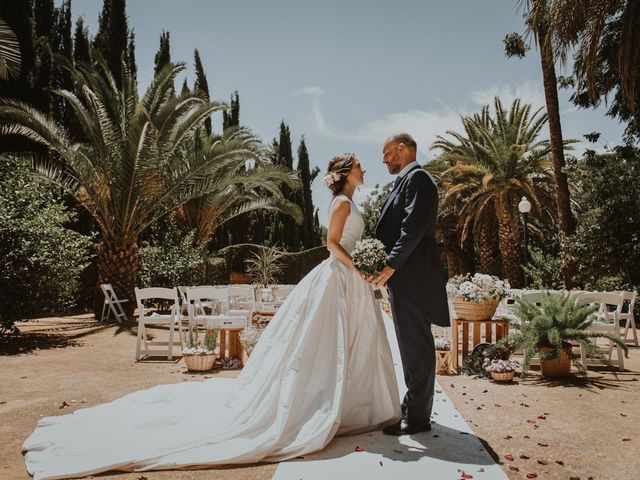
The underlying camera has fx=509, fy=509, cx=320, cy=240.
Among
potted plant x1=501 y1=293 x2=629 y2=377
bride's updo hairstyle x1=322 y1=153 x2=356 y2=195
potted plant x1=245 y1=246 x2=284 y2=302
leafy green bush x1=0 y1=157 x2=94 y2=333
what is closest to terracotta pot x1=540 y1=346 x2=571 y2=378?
potted plant x1=501 y1=293 x2=629 y2=377

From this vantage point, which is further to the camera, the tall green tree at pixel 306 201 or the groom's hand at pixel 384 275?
the tall green tree at pixel 306 201

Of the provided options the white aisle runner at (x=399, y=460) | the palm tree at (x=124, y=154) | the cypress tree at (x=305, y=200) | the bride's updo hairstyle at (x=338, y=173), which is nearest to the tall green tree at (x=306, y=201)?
the cypress tree at (x=305, y=200)

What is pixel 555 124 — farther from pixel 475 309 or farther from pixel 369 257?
pixel 369 257

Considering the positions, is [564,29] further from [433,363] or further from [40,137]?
[40,137]

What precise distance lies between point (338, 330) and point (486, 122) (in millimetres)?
20898

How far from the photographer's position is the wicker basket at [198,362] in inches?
270

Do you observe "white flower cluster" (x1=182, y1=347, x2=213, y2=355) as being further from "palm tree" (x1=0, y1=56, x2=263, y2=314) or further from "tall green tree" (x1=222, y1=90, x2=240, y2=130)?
"tall green tree" (x1=222, y1=90, x2=240, y2=130)

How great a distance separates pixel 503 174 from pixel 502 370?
13.1 meters

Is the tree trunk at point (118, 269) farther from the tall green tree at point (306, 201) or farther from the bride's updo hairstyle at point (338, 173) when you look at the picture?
the tall green tree at point (306, 201)

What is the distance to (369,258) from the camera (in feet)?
13.0

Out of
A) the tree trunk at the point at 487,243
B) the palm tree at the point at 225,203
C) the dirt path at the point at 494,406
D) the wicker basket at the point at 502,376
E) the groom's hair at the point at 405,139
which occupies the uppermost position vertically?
the palm tree at the point at 225,203

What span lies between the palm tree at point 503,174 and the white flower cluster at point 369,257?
47.5 feet

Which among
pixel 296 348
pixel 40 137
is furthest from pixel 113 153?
pixel 296 348

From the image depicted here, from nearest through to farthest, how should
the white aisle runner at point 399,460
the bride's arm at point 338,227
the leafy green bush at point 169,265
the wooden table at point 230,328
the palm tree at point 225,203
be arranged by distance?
the white aisle runner at point 399,460 → the bride's arm at point 338,227 → the wooden table at point 230,328 → the leafy green bush at point 169,265 → the palm tree at point 225,203
